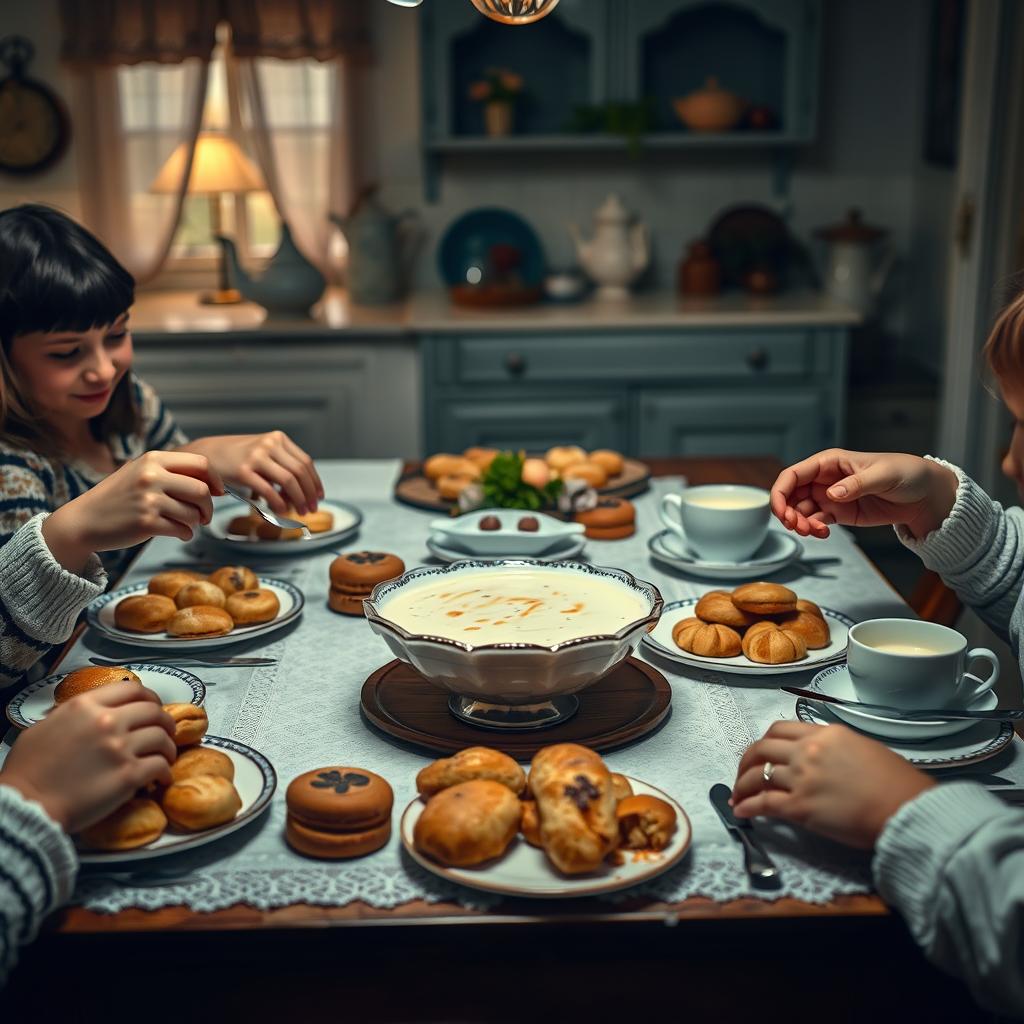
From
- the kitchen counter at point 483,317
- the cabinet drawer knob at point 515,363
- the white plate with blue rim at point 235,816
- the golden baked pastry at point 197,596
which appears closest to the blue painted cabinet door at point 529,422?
the cabinet drawer knob at point 515,363

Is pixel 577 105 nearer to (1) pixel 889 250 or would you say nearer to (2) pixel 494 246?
(2) pixel 494 246

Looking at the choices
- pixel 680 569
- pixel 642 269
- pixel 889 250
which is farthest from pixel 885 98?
pixel 680 569

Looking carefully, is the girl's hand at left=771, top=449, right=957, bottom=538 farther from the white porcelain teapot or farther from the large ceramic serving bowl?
the white porcelain teapot

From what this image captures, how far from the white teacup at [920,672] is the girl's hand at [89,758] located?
0.61 meters

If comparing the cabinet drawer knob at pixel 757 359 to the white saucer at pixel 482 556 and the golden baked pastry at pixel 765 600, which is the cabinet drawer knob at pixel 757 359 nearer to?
the white saucer at pixel 482 556

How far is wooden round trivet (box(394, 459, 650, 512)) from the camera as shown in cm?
194

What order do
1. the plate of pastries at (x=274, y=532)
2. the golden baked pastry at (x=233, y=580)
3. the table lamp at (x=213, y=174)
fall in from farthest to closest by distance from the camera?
the table lamp at (x=213, y=174) < the plate of pastries at (x=274, y=532) < the golden baked pastry at (x=233, y=580)

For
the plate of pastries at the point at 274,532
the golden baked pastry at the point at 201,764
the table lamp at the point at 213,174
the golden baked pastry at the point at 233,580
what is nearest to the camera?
the golden baked pastry at the point at 201,764

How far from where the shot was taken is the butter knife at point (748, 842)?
91cm

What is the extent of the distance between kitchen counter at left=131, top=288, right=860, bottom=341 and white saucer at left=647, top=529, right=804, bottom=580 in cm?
170

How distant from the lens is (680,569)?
1.64m

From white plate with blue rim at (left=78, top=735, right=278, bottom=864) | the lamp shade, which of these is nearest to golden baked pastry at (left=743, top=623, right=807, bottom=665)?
white plate with blue rim at (left=78, top=735, right=278, bottom=864)

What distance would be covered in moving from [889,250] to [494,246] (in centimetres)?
126

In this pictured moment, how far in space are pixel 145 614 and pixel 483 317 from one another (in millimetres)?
2177
